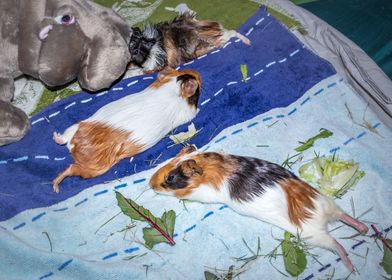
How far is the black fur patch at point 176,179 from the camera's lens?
2.30m

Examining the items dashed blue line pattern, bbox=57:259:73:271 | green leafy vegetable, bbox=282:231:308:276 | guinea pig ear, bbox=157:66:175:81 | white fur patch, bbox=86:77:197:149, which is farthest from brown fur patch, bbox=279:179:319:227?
dashed blue line pattern, bbox=57:259:73:271

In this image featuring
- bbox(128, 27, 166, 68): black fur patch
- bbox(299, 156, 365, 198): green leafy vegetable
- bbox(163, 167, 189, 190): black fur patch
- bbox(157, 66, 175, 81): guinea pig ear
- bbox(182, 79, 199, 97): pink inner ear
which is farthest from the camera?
bbox(128, 27, 166, 68): black fur patch

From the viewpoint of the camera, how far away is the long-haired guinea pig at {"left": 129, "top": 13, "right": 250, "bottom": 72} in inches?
116

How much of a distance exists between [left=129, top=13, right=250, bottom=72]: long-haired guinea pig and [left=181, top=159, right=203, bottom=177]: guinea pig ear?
37.7 inches

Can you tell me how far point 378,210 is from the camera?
2.49 meters

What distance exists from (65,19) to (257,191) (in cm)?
127

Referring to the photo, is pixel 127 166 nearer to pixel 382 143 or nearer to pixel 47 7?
pixel 47 7

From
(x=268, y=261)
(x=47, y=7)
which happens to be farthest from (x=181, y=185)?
(x=47, y=7)

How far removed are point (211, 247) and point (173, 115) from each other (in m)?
0.79

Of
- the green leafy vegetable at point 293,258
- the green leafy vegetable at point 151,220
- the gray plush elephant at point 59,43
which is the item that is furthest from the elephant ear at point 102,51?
the green leafy vegetable at point 293,258

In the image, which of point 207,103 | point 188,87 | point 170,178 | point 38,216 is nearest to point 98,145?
point 170,178

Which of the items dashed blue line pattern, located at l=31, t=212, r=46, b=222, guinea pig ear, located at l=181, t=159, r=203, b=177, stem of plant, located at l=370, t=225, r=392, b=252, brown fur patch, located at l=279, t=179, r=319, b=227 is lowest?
dashed blue line pattern, located at l=31, t=212, r=46, b=222

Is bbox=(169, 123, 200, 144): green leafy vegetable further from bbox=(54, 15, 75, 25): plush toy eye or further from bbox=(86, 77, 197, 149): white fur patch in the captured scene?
bbox=(54, 15, 75, 25): plush toy eye

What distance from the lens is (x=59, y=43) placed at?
211cm
